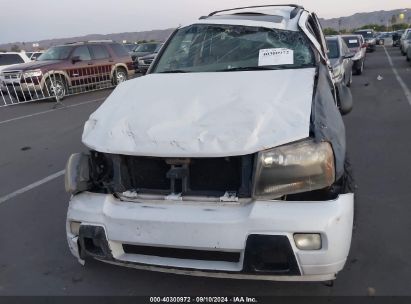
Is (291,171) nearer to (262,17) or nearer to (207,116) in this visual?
(207,116)

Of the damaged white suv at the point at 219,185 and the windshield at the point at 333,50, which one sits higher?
the damaged white suv at the point at 219,185

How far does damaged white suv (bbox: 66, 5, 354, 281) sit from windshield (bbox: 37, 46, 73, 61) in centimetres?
1329

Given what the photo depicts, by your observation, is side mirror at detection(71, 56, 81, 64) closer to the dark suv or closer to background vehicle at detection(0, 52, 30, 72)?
the dark suv

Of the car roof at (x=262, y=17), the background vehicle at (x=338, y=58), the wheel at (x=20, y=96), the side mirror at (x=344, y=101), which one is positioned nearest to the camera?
the side mirror at (x=344, y=101)

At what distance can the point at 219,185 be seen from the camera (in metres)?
2.94

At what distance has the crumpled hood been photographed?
2861 mm

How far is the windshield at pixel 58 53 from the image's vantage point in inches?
624

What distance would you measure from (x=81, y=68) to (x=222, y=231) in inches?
565

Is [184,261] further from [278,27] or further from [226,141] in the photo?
[278,27]

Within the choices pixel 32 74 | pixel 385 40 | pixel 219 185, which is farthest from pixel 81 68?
pixel 385 40

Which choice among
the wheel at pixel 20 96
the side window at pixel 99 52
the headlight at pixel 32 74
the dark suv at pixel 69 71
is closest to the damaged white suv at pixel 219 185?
the headlight at pixel 32 74

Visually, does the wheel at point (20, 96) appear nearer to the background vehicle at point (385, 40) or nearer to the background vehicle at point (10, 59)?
the background vehicle at point (10, 59)

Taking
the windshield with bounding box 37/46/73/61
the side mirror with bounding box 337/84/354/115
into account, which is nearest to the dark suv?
the windshield with bounding box 37/46/73/61

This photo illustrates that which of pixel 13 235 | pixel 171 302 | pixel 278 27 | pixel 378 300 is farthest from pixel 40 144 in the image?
pixel 378 300
